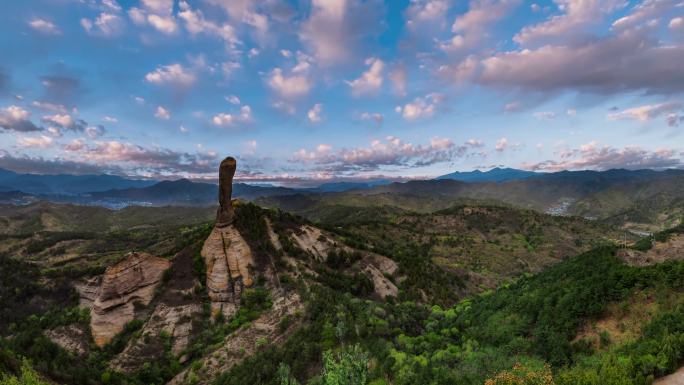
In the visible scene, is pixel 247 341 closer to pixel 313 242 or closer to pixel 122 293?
pixel 122 293

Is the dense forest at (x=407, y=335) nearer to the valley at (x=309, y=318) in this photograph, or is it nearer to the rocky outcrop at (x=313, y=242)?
the valley at (x=309, y=318)

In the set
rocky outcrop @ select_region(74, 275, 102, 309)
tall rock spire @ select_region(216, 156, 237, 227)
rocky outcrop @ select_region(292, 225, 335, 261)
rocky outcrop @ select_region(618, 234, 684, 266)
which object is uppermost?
tall rock spire @ select_region(216, 156, 237, 227)

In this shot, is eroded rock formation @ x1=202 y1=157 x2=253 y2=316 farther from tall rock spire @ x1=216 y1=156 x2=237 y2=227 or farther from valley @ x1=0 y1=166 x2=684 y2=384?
valley @ x1=0 y1=166 x2=684 y2=384

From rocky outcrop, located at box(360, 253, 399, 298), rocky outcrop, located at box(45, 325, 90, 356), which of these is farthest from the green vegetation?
rocky outcrop, located at box(45, 325, 90, 356)

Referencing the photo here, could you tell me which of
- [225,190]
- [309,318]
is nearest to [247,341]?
[309,318]

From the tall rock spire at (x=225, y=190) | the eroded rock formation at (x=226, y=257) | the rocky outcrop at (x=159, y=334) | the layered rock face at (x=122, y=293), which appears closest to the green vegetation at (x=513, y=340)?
the rocky outcrop at (x=159, y=334)

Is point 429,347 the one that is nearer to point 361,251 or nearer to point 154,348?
point 154,348
